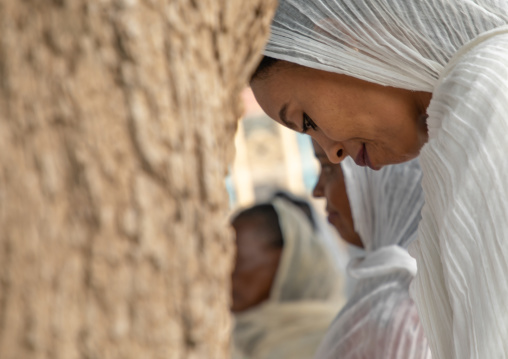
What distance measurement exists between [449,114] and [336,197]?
28.1 inches

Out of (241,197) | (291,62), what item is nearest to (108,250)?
(291,62)

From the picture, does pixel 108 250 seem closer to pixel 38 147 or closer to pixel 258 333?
pixel 38 147

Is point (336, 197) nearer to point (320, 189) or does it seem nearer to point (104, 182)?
point (320, 189)

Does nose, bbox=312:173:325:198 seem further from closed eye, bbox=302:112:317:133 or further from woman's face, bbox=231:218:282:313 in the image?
woman's face, bbox=231:218:282:313

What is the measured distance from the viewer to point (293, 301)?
3438 millimetres

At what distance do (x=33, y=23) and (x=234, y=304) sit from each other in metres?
2.97

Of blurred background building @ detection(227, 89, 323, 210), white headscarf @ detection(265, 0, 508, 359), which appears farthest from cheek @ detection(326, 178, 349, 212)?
blurred background building @ detection(227, 89, 323, 210)

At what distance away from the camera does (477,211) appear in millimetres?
981

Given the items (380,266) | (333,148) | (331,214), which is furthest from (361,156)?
(331,214)

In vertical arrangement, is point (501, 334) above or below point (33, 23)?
below

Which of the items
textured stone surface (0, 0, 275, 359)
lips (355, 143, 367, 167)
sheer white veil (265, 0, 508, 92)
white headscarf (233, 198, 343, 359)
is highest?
sheer white veil (265, 0, 508, 92)

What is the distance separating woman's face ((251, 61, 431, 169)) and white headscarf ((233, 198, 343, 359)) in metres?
2.15

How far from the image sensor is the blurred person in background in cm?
148

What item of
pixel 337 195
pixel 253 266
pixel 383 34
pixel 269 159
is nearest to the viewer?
pixel 383 34
